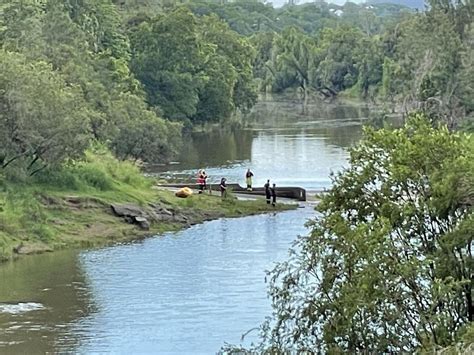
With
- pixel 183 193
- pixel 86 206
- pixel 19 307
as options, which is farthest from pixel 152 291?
pixel 183 193

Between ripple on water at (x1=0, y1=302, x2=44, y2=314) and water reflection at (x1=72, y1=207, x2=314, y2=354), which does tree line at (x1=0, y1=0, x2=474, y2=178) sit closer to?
water reflection at (x1=72, y1=207, x2=314, y2=354)

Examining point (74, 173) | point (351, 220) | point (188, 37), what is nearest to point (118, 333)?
point (351, 220)

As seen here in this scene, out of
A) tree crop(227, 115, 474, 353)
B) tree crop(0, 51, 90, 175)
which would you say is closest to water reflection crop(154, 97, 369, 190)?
tree crop(0, 51, 90, 175)

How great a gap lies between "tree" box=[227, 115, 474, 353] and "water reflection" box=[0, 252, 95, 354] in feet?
35.3

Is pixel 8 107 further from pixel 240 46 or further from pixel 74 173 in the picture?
pixel 240 46

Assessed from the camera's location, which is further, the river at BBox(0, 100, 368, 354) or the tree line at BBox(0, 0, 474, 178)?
the tree line at BBox(0, 0, 474, 178)

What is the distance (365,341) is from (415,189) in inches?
130

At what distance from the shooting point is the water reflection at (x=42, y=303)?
104 ft

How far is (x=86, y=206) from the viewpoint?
5066 centimetres

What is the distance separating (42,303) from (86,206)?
14159mm

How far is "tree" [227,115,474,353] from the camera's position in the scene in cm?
2005

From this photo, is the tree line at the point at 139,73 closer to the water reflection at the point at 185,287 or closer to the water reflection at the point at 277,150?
the water reflection at the point at 277,150

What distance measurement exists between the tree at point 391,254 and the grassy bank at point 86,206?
2407 centimetres

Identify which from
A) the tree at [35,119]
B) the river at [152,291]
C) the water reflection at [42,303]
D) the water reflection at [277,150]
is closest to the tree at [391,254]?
the river at [152,291]
